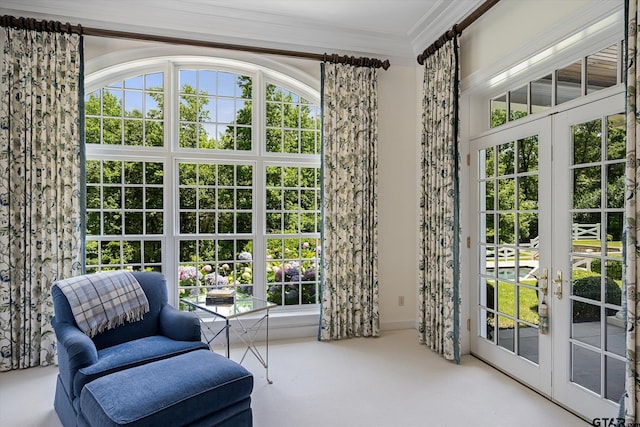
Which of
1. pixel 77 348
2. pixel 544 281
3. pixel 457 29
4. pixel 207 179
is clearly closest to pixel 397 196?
pixel 457 29

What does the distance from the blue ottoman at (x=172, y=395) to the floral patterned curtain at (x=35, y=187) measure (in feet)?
5.75

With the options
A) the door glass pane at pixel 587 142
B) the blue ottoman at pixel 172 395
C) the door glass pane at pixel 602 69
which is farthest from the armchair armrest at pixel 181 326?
the door glass pane at pixel 602 69

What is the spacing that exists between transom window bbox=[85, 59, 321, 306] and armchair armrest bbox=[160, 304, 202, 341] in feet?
3.67

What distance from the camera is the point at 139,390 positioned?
1897 millimetres

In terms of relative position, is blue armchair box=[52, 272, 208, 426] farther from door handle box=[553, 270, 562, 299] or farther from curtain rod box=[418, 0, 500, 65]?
curtain rod box=[418, 0, 500, 65]

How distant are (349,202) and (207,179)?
4.87 feet

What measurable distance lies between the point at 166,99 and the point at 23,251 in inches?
72.8

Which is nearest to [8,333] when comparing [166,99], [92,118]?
[92,118]

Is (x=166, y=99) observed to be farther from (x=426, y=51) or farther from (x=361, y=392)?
(x=361, y=392)

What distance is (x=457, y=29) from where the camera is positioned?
11.2 feet

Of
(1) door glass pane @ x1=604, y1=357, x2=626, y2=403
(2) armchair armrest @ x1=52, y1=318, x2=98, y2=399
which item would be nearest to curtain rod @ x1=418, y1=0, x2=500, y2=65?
(1) door glass pane @ x1=604, y1=357, x2=626, y2=403

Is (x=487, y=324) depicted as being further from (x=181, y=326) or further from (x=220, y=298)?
(x=181, y=326)

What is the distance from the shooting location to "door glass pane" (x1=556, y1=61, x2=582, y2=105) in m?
2.57

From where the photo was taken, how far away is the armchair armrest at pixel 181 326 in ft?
8.79
